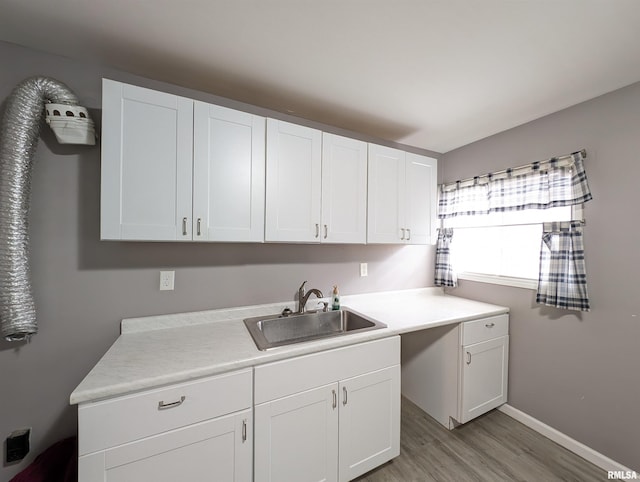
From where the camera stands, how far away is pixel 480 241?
7.87ft

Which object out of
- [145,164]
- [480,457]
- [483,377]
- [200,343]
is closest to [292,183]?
[145,164]

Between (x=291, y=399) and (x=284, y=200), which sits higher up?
(x=284, y=200)

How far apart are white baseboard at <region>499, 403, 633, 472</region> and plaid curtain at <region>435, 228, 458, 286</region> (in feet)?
3.66

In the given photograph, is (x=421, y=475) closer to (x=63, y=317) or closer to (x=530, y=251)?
(x=530, y=251)

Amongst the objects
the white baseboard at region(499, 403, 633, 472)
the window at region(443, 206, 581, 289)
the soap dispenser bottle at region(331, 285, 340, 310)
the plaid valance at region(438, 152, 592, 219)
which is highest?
the plaid valance at region(438, 152, 592, 219)

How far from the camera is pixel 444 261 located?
2551mm

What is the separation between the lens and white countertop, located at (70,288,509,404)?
961 mm

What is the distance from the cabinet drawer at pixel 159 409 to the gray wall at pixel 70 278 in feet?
2.18

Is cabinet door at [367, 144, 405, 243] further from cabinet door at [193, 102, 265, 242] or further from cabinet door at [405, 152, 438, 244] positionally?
cabinet door at [193, 102, 265, 242]

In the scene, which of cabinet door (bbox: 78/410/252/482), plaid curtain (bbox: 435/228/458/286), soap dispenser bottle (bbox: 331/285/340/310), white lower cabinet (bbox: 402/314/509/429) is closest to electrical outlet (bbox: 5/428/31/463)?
cabinet door (bbox: 78/410/252/482)

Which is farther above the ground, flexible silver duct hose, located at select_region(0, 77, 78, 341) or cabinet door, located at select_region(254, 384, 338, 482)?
flexible silver duct hose, located at select_region(0, 77, 78, 341)

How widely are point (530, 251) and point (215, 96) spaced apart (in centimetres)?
271

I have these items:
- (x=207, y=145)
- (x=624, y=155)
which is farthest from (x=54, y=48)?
(x=624, y=155)

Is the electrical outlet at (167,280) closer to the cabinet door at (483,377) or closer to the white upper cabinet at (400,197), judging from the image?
the white upper cabinet at (400,197)
